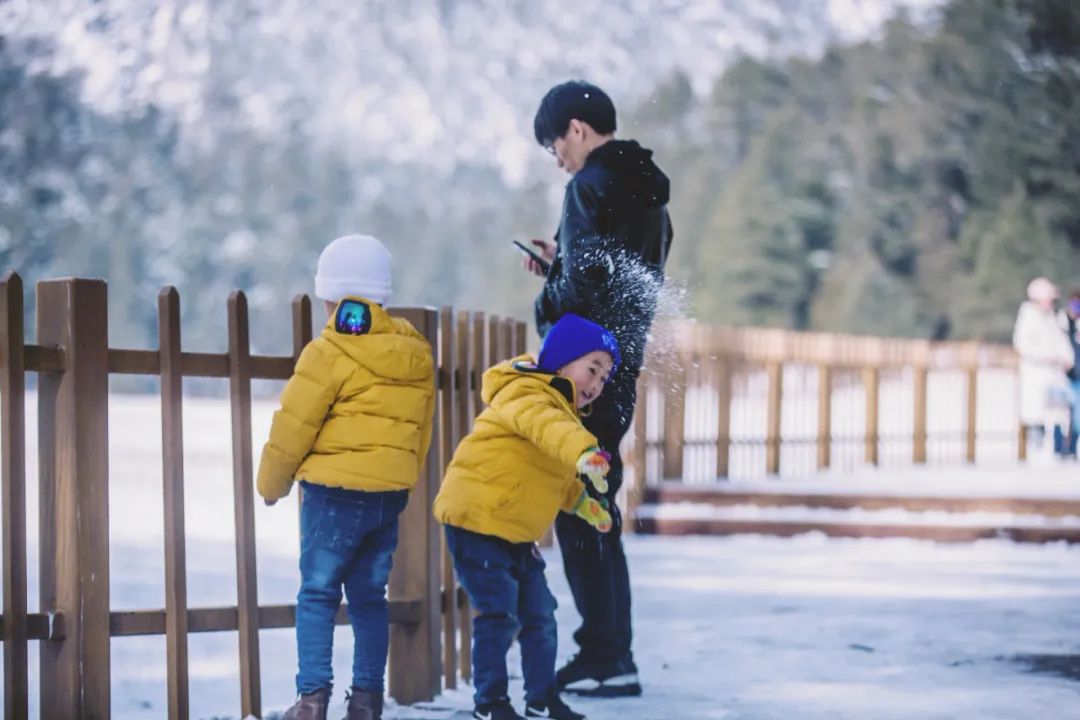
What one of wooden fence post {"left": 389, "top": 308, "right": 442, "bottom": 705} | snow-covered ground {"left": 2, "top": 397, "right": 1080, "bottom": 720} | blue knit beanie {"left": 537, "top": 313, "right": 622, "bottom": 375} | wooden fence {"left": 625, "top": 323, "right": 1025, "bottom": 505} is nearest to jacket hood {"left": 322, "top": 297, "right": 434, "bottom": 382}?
blue knit beanie {"left": 537, "top": 313, "right": 622, "bottom": 375}

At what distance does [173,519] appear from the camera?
412cm

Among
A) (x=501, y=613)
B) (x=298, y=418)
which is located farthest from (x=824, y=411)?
(x=298, y=418)

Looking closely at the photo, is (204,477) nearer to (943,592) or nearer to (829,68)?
(943,592)

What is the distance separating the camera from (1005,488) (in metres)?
11.0

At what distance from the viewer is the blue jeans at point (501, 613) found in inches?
164

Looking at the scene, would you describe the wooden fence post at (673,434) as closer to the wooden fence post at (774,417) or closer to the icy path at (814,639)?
the wooden fence post at (774,417)

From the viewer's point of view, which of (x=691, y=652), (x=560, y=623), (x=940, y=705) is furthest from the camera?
(x=560, y=623)

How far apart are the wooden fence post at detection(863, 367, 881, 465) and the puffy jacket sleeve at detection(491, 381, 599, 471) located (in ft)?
34.3

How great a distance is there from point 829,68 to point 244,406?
73.1 meters

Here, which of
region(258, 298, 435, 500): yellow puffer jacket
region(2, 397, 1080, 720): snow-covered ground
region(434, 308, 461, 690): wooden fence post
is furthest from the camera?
region(434, 308, 461, 690): wooden fence post

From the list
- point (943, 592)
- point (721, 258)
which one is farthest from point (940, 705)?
point (721, 258)

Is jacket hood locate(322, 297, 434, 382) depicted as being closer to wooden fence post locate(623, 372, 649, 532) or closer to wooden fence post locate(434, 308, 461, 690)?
wooden fence post locate(434, 308, 461, 690)

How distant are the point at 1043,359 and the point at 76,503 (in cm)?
1169

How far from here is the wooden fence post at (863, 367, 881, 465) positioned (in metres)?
14.2
